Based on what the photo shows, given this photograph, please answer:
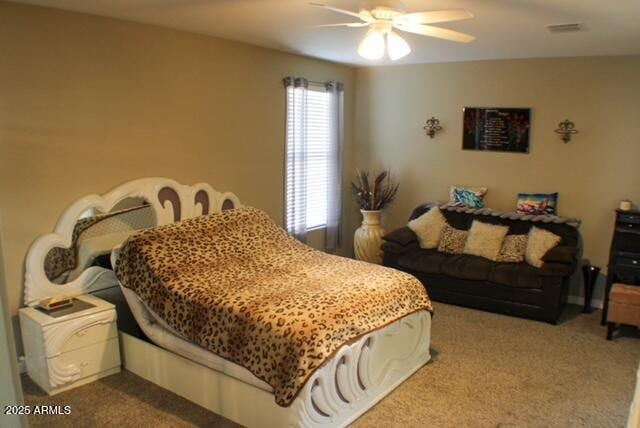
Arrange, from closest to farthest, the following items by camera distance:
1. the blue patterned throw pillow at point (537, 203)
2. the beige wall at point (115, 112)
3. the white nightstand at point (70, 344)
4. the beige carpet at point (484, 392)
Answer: the beige carpet at point (484, 392) → the white nightstand at point (70, 344) → the beige wall at point (115, 112) → the blue patterned throw pillow at point (537, 203)

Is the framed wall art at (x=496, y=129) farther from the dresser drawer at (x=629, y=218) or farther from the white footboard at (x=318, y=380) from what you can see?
the white footboard at (x=318, y=380)

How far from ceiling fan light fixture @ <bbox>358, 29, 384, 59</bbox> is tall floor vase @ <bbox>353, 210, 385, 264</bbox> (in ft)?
9.63

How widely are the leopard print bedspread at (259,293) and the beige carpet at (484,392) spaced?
0.49 m

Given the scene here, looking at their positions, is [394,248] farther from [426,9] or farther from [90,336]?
[90,336]

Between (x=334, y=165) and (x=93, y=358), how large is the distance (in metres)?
3.38

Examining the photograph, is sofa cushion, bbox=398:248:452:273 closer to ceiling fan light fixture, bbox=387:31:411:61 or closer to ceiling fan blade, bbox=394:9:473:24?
ceiling fan light fixture, bbox=387:31:411:61

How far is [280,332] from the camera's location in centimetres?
267

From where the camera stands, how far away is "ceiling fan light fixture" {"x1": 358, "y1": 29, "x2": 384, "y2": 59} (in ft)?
9.18

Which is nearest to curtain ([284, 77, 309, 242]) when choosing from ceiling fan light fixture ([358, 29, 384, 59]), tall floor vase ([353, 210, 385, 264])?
tall floor vase ([353, 210, 385, 264])

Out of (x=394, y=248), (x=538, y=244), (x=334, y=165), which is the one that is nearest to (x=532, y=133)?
(x=538, y=244)

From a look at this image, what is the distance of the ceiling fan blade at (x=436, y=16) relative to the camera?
7.89 feet

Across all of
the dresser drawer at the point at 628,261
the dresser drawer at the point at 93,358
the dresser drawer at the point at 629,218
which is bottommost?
the dresser drawer at the point at 93,358

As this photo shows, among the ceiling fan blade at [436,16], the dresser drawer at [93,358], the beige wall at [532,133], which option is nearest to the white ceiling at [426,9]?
the ceiling fan blade at [436,16]

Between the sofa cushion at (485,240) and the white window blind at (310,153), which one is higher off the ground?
the white window blind at (310,153)
